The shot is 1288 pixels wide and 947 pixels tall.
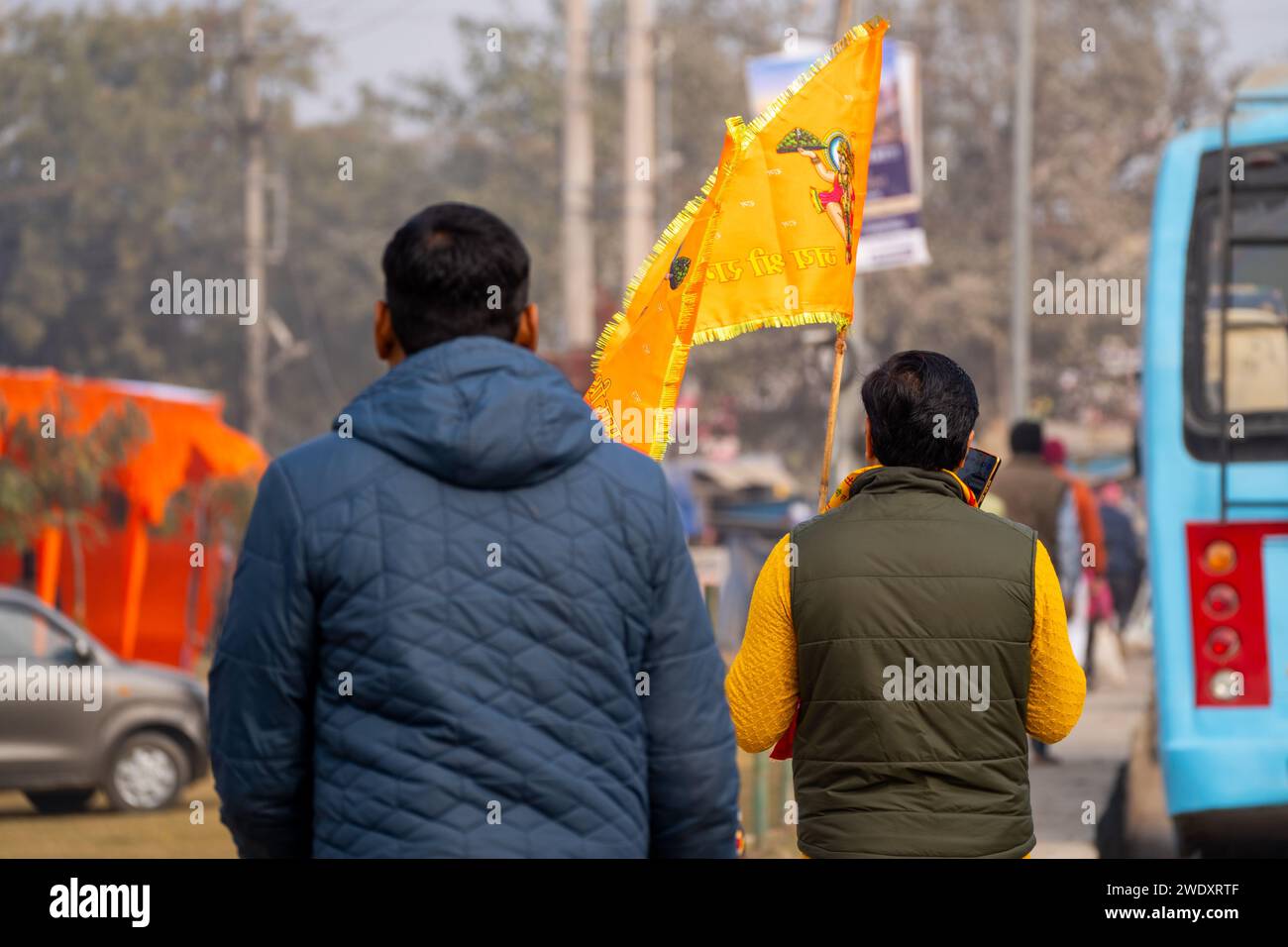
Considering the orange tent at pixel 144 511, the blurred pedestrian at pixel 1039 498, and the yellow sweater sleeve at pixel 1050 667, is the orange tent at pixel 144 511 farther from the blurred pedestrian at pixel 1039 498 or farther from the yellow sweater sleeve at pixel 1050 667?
the yellow sweater sleeve at pixel 1050 667

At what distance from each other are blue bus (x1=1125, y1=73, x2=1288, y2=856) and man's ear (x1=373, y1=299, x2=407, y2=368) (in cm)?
476

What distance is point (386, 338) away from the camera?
281cm

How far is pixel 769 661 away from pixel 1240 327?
4757 mm

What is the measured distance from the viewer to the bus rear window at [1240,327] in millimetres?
7500

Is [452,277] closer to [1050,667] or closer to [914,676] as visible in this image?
[914,676]

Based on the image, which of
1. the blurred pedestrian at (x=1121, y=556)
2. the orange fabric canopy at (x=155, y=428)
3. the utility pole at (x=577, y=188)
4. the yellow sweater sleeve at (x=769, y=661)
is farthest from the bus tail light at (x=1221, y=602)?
the blurred pedestrian at (x=1121, y=556)

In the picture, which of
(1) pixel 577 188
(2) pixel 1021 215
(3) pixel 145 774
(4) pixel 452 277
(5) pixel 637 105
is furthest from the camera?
(2) pixel 1021 215

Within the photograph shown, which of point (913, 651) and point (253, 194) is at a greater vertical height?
point (253, 194)

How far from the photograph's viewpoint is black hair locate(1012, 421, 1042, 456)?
38.0ft

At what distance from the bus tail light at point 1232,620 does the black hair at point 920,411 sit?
3.91 metres

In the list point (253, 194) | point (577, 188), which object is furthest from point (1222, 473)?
point (253, 194)

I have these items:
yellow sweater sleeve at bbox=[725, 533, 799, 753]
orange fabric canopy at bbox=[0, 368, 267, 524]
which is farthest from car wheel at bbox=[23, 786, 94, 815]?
yellow sweater sleeve at bbox=[725, 533, 799, 753]

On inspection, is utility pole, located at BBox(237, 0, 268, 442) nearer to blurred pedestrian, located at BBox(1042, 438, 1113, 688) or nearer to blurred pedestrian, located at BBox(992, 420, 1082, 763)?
blurred pedestrian, located at BBox(1042, 438, 1113, 688)

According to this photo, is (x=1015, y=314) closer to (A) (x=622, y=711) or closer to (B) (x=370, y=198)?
(A) (x=622, y=711)
